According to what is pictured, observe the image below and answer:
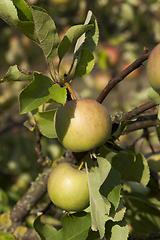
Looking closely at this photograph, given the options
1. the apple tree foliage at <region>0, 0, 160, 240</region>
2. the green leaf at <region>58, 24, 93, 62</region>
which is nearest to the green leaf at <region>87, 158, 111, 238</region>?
the apple tree foliage at <region>0, 0, 160, 240</region>

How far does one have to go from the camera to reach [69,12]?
2.12 metres

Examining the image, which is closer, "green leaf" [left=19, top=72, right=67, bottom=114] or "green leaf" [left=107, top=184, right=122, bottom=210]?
"green leaf" [left=19, top=72, right=67, bottom=114]

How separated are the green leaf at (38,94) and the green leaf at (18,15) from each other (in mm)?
98

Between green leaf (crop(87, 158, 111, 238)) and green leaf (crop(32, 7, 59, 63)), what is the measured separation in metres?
0.24

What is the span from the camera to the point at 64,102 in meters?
0.40

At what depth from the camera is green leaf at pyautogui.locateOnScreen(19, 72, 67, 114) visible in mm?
398

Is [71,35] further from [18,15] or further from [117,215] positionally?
[117,215]

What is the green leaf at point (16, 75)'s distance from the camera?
0.47 metres

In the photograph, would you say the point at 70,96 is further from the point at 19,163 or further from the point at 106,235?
the point at 19,163

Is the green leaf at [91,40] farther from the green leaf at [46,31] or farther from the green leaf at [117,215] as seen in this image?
the green leaf at [117,215]

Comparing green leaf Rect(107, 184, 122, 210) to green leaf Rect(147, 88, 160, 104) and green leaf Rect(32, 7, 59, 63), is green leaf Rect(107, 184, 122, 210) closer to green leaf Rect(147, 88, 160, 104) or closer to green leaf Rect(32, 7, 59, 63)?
green leaf Rect(147, 88, 160, 104)

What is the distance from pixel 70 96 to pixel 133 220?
0.51 metres

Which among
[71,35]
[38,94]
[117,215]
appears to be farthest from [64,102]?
[117,215]

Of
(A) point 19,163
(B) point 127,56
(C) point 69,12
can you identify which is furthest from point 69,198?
(C) point 69,12
